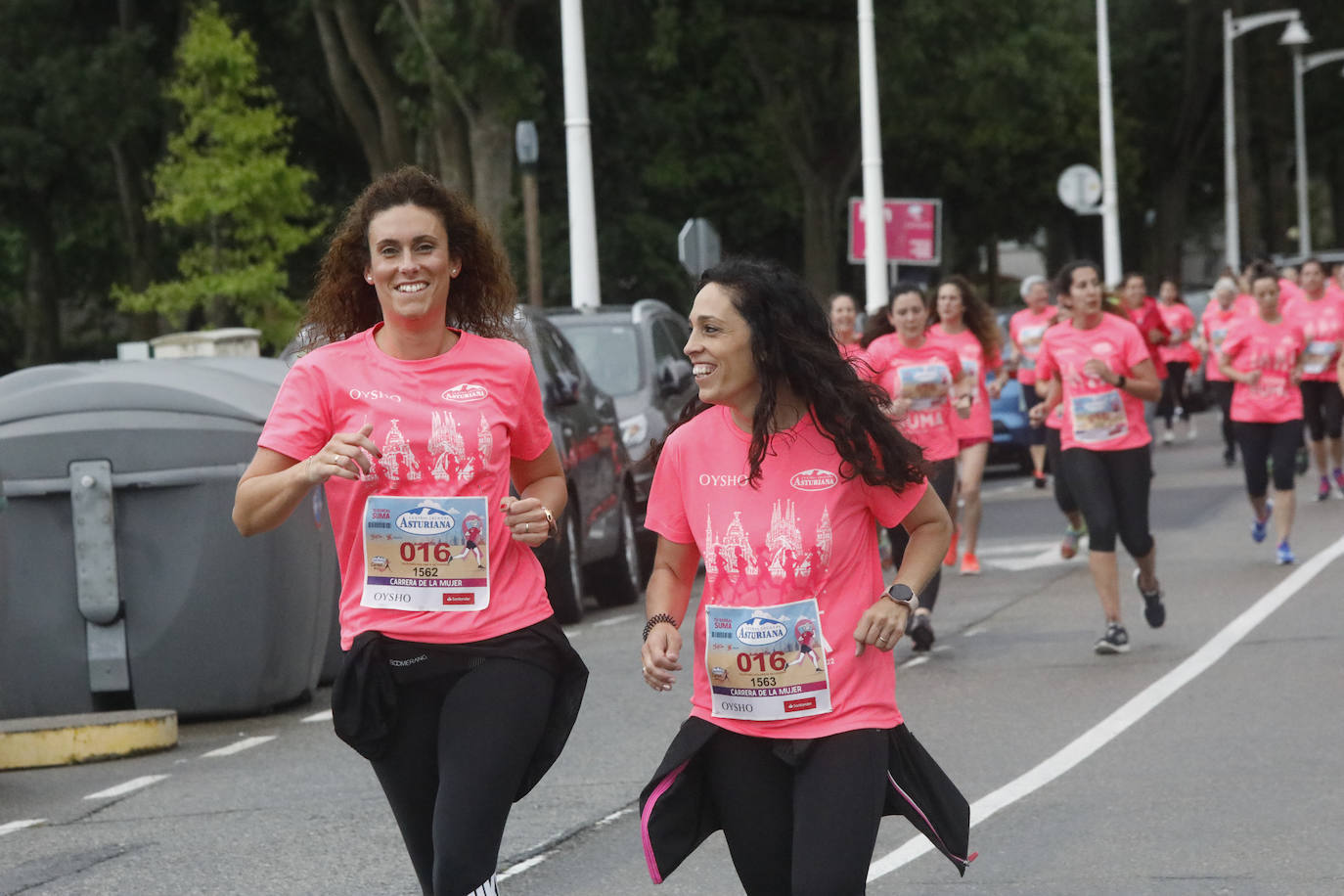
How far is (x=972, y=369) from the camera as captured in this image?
1410 centimetres

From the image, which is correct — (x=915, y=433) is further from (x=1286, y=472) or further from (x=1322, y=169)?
(x=1322, y=169)

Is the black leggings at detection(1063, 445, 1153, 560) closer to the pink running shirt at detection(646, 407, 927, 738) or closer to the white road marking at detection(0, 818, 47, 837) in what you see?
the white road marking at detection(0, 818, 47, 837)

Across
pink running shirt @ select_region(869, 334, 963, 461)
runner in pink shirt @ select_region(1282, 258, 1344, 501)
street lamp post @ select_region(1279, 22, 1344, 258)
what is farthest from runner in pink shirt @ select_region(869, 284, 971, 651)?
street lamp post @ select_region(1279, 22, 1344, 258)

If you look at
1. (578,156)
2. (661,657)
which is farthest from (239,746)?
(578,156)

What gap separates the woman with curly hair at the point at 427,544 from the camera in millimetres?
4504

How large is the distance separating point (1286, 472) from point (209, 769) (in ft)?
26.2

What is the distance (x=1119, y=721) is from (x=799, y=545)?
5.02 meters

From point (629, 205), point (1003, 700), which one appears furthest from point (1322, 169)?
point (1003, 700)

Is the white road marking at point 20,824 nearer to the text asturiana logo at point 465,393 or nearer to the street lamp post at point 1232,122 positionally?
the text asturiana logo at point 465,393

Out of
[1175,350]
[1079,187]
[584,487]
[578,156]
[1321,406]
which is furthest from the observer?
[1079,187]

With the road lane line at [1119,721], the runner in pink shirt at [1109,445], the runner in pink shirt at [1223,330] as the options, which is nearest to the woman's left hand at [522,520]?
the road lane line at [1119,721]

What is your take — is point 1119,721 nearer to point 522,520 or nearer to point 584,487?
point 522,520

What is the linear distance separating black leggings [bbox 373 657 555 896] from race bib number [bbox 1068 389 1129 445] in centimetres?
687

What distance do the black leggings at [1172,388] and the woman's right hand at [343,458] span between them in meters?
22.2
